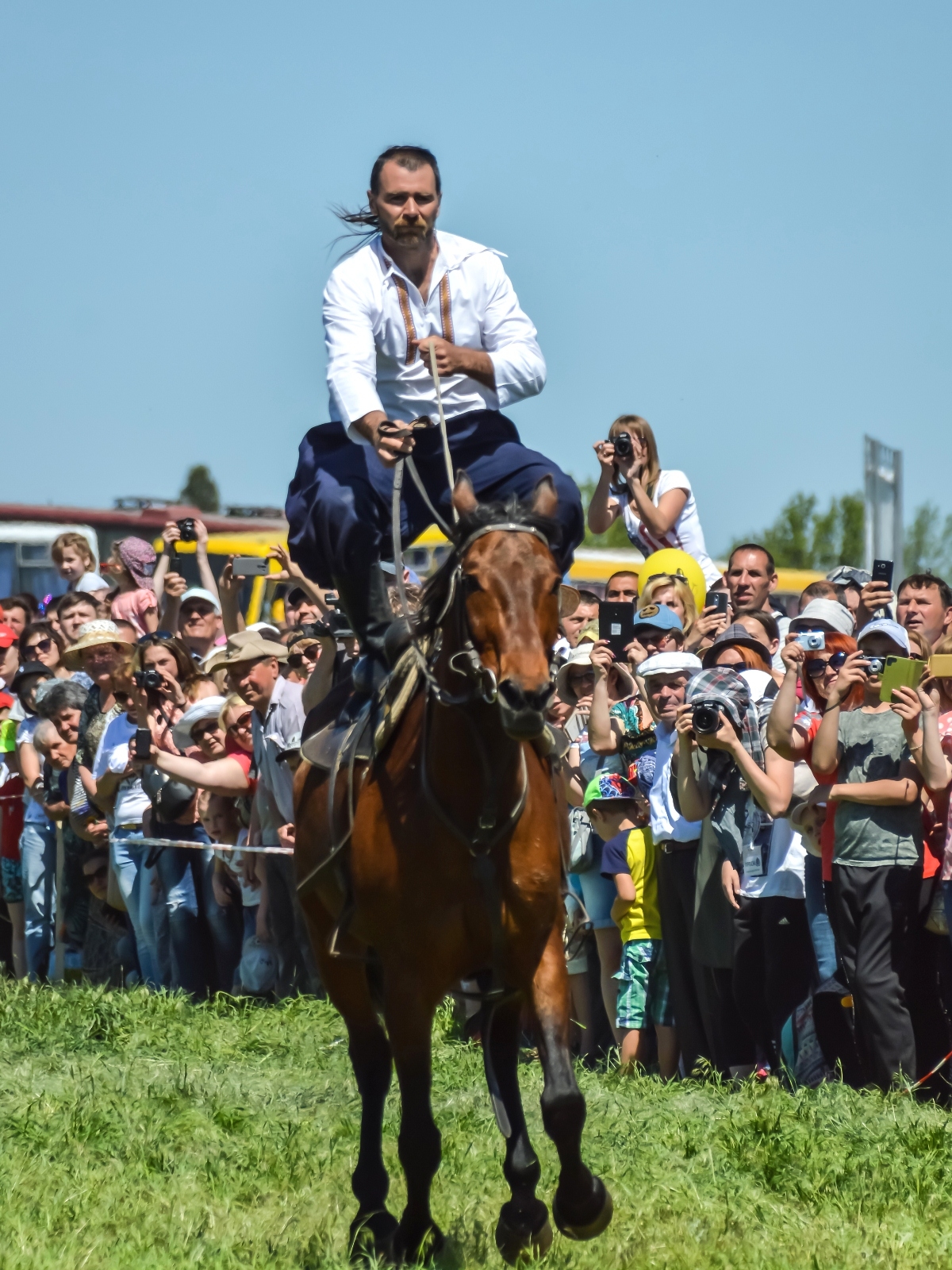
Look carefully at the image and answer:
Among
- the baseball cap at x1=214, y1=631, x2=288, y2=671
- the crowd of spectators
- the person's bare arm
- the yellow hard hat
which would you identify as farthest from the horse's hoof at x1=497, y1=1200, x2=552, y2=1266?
the person's bare arm

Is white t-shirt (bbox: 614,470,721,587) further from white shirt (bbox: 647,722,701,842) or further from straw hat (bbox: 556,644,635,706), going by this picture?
white shirt (bbox: 647,722,701,842)

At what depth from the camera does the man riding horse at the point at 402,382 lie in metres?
6.70

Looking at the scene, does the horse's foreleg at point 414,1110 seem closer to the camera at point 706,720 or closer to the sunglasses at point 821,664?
the camera at point 706,720

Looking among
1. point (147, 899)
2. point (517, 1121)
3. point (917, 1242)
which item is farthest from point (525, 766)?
point (147, 899)

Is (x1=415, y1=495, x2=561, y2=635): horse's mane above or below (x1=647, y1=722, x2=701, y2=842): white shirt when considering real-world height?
above

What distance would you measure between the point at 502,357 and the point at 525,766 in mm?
1752

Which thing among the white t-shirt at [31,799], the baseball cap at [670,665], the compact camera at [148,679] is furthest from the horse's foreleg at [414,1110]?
the white t-shirt at [31,799]

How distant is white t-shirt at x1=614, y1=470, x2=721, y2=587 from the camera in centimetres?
1134

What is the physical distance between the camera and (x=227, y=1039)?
10.3m

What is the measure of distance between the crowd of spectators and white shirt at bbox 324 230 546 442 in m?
0.97

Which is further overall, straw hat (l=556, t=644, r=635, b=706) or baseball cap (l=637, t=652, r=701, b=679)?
straw hat (l=556, t=644, r=635, b=706)

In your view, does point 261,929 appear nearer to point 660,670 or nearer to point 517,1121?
point 660,670

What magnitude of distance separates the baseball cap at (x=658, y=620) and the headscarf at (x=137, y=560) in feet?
22.5

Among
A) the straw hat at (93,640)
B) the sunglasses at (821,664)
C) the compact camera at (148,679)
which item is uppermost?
the sunglasses at (821,664)
